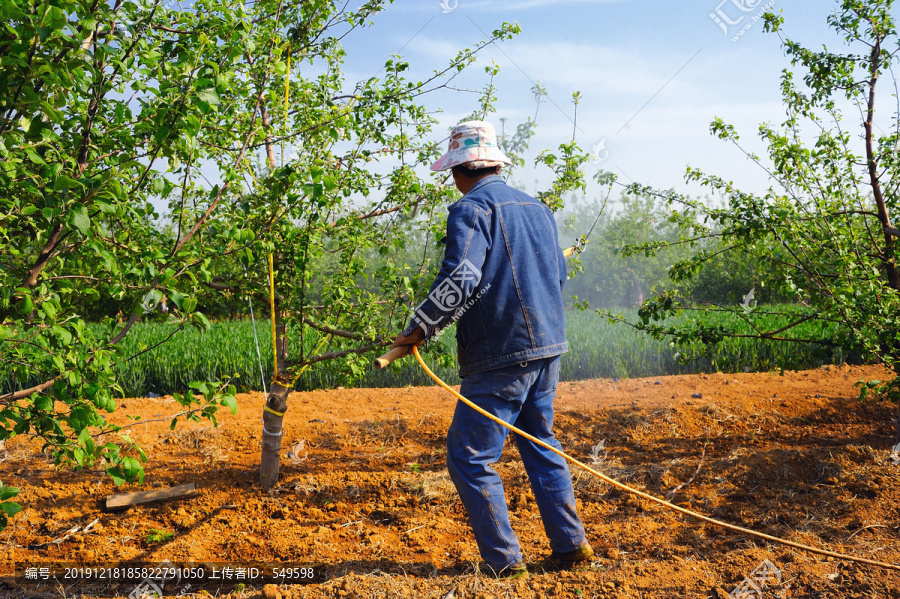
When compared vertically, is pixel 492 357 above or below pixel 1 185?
below

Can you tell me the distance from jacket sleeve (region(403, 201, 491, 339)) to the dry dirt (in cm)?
101

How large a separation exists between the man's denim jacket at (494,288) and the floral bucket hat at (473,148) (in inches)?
3.8

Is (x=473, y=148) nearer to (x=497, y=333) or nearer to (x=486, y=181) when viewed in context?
(x=486, y=181)

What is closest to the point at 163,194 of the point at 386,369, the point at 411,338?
the point at 411,338

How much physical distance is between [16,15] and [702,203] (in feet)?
12.1

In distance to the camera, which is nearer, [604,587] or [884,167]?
[604,587]

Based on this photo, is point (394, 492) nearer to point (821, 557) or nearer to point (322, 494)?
point (322, 494)

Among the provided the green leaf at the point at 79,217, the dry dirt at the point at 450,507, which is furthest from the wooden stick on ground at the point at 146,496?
the green leaf at the point at 79,217

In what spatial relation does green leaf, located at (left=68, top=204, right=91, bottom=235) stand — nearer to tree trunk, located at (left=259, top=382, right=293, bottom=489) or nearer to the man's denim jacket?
the man's denim jacket

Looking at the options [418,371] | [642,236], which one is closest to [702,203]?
[418,371]

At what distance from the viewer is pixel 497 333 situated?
243 centimetres

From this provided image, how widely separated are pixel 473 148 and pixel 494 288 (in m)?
0.63

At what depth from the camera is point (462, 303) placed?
232cm

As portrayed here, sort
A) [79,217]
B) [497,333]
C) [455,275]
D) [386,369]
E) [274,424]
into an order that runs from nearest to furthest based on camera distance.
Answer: [79,217] → [455,275] → [497,333] → [274,424] → [386,369]
